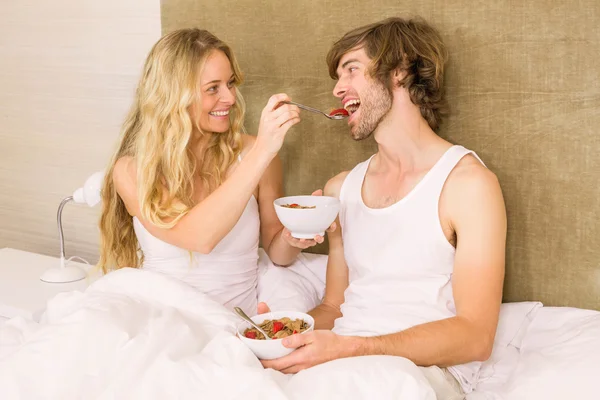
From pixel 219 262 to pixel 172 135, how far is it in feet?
1.34

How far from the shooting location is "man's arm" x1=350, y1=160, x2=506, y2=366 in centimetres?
149

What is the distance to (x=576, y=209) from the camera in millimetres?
1732

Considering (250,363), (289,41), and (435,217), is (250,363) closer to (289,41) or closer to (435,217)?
(435,217)

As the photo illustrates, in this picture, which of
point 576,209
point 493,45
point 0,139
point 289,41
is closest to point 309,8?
point 289,41

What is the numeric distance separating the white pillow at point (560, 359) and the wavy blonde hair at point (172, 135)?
981 millimetres

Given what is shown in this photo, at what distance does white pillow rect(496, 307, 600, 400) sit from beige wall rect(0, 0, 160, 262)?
1.72 metres

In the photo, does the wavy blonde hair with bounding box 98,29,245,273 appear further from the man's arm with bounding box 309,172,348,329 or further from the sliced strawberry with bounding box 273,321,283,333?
the sliced strawberry with bounding box 273,321,283,333

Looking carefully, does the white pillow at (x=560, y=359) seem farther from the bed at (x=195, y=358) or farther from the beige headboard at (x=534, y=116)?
the beige headboard at (x=534, y=116)

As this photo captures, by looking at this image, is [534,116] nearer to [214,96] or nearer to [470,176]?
[470,176]

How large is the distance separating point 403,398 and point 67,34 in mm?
2158

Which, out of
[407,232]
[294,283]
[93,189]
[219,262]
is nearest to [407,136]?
[407,232]

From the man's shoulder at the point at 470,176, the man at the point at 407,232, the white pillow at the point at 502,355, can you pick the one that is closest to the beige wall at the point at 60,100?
the man at the point at 407,232

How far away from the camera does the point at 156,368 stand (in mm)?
1358

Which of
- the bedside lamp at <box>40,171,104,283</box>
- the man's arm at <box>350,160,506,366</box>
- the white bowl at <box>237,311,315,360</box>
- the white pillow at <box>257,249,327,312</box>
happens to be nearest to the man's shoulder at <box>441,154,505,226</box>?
the man's arm at <box>350,160,506,366</box>
